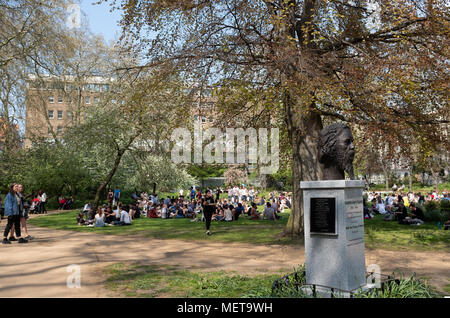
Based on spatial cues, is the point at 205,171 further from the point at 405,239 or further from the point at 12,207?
the point at 12,207

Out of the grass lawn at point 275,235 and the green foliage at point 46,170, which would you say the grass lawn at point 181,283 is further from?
the green foliage at point 46,170

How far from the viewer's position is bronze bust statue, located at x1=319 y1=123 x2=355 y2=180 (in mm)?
6938

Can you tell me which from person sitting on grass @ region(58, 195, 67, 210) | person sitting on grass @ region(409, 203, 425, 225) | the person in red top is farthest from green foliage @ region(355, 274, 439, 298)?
person sitting on grass @ region(58, 195, 67, 210)

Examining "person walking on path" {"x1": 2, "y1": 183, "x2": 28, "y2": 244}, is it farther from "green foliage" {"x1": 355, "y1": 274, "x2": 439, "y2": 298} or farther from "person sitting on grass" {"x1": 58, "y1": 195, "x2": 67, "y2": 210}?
"person sitting on grass" {"x1": 58, "y1": 195, "x2": 67, "y2": 210}

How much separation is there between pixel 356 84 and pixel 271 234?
6.74 m

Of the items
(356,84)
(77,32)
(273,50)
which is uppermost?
(77,32)

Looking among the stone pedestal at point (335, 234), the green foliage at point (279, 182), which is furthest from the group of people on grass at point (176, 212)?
the green foliage at point (279, 182)

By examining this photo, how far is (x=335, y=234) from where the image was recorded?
20.1 feet

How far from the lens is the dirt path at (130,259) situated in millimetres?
7222

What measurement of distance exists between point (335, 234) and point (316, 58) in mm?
7331

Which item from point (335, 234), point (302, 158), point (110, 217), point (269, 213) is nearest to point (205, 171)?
point (269, 213)

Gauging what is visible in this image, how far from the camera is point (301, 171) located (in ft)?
45.0

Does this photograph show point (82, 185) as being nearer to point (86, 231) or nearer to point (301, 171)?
point (86, 231)
